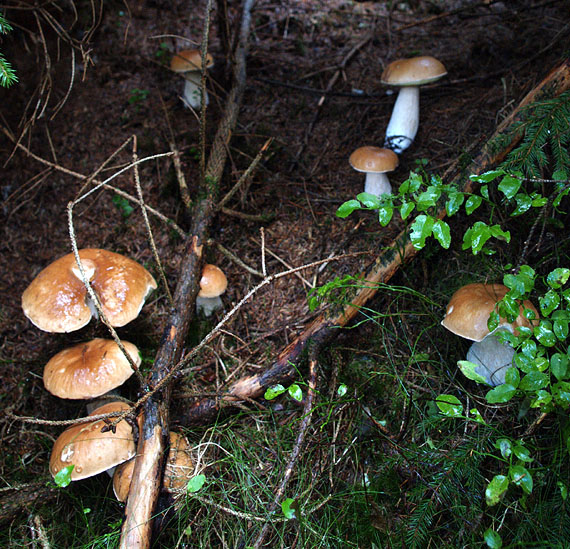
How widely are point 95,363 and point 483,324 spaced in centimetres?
238

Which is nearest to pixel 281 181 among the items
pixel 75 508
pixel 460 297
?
pixel 460 297

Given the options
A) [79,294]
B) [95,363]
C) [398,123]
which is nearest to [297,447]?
[95,363]

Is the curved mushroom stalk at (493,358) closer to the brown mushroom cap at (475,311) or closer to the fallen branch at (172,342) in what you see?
the brown mushroom cap at (475,311)

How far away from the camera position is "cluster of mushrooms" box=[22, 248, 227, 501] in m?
2.35

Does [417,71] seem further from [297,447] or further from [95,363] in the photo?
[95,363]

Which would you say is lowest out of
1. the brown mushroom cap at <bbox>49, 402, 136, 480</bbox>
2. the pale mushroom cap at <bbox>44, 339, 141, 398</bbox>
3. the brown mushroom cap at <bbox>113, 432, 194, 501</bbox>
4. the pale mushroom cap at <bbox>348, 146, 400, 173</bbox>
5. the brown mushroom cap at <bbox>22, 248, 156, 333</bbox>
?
the brown mushroom cap at <bbox>113, 432, 194, 501</bbox>

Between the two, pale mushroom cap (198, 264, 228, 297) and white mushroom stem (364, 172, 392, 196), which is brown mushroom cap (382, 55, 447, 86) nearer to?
white mushroom stem (364, 172, 392, 196)

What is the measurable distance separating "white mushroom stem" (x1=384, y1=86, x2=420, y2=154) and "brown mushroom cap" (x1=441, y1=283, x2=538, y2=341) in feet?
6.00

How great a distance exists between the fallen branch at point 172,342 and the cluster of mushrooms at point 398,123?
1287 mm

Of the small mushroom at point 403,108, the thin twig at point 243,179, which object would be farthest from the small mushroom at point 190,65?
the small mushroom at point 403,108

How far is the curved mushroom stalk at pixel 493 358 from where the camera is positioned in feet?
Result: 7.98

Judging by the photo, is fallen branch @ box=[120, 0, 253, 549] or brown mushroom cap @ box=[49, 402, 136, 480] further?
brown mushroom cap @ box=[49, 402, 136, 480]

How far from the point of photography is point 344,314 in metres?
2.69

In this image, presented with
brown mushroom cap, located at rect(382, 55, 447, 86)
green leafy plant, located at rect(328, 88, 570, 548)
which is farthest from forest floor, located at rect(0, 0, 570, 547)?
brown mushroom cap, located at rect(382, 55, 447, 86)
